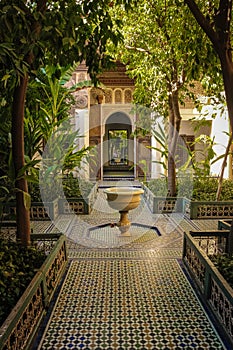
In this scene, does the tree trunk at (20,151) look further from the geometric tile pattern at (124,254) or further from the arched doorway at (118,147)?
the arched doorway at (118,147)

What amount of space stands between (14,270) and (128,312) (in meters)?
0.81

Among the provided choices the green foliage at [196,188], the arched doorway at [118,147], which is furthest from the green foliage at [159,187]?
the arched doorway at [118,147]

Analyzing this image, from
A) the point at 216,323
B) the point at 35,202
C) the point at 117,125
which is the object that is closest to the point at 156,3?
the point at 35,202

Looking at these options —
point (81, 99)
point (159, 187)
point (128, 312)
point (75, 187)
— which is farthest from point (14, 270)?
point (81, 99)

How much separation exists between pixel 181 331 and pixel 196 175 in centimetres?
427

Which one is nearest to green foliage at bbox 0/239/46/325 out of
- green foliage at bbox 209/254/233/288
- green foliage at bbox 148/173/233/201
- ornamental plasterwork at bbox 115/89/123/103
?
green foliage at bbox 209/254/233/288

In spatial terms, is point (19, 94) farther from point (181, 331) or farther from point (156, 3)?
point (156, 3)

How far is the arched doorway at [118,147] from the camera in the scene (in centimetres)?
1257

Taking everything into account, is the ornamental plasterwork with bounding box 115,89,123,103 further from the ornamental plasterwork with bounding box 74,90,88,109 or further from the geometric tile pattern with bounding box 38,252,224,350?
the geometric tile pattern with bounding box 38,252,224,350

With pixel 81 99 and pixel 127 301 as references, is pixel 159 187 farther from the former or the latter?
pixel 127 301

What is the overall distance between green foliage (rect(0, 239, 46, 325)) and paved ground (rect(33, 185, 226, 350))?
278mm

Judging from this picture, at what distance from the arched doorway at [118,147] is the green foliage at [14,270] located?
972 cm

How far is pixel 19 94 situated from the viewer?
96.0 inches

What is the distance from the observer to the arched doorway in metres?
12.6
